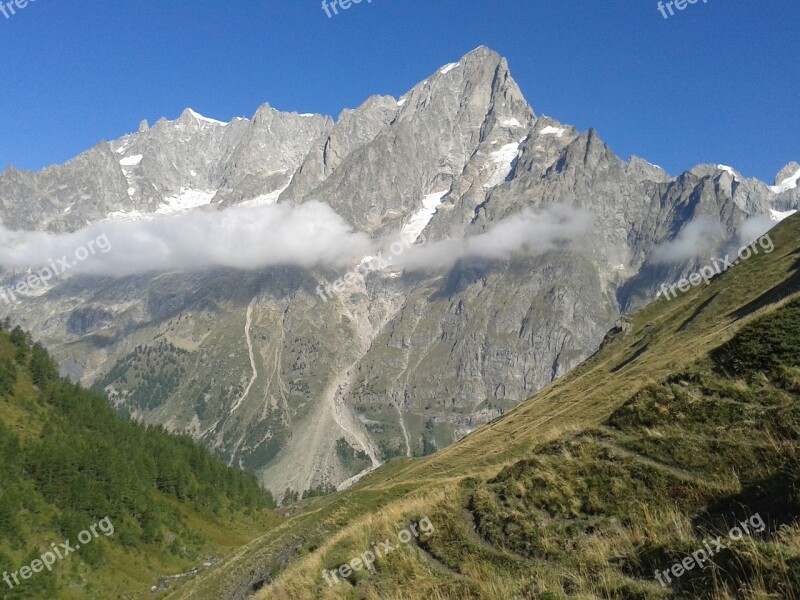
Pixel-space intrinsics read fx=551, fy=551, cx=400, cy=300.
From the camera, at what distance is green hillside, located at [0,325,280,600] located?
6888 centimetres

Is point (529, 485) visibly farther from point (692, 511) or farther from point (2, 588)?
point (2, 588)

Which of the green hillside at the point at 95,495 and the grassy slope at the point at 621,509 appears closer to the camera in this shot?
the grassy slope at the point at 621,509

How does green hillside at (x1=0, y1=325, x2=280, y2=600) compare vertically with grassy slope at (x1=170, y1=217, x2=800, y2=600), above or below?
above

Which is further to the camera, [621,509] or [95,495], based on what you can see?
[95,495]

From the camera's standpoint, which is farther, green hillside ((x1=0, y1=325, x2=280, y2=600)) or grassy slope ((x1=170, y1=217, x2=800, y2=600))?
green hillside ((x1=0, y1=325, x2=280, y2=600))

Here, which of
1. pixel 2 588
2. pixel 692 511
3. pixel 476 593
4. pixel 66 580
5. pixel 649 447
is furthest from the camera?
pixel 66 580

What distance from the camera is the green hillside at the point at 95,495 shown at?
6888 centimetres

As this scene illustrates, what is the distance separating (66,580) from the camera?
66312mm

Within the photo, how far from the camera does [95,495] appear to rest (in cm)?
8544

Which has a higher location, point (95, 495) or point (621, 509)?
point (95, 495)

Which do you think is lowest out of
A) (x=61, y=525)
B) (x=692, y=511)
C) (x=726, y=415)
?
(x=692, y=511)

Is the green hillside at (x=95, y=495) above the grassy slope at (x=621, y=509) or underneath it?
above

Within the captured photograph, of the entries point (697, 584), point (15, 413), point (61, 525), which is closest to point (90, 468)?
point (61, 525)

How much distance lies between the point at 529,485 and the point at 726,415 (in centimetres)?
547
